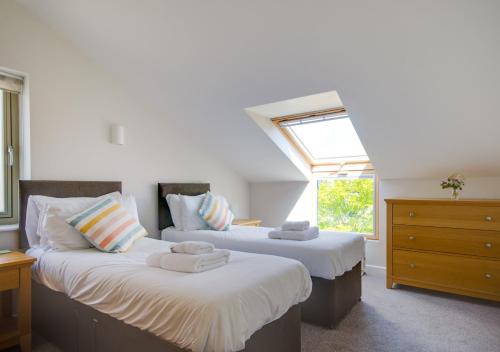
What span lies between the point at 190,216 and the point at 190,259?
5.67 ft

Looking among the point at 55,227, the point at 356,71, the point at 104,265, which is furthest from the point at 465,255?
the point at 55,227

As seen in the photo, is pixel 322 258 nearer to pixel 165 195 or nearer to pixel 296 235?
pixel 296 235

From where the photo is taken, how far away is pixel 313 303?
2475mm

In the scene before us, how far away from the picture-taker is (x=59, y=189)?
105 inches

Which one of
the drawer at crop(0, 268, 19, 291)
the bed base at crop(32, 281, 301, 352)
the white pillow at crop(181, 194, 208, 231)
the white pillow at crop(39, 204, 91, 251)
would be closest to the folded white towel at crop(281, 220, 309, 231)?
the bed base at crop(32, 281, 301, 352)

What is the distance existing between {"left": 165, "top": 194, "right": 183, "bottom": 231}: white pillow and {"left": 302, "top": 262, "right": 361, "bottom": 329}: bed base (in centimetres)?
158

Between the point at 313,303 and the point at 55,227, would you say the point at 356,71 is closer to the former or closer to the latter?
the point at 313,303

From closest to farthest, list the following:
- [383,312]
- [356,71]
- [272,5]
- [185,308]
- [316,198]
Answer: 1. [185,308]
2. [272,5]
3. [356,71]
4. [383,312]
5. [316,198]

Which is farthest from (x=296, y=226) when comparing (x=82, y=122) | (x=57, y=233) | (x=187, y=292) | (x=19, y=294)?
(x=82, y=122)

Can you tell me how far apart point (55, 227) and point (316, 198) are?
10.7 ft

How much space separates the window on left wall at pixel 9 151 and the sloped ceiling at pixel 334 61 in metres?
0.74

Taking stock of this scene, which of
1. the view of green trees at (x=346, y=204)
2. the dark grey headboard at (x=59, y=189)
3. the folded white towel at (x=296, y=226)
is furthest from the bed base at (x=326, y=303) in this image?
the dark grey headboard at (x=59, y=189)

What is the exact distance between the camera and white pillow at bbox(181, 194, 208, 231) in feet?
11.1

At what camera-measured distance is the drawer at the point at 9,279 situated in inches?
75.5
